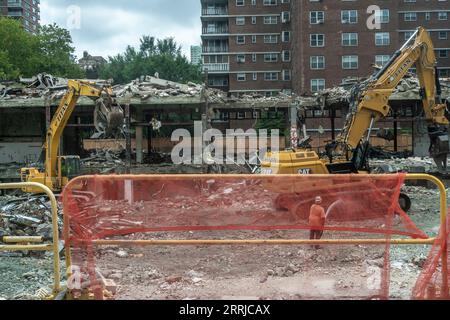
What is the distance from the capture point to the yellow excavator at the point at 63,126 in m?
14.3

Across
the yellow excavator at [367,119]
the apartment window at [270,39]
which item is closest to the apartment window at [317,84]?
the apartment window at [270,39]

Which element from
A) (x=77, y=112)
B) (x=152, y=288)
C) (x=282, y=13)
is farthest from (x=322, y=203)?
(x=282, y=13)

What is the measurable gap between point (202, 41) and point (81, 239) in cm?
6425

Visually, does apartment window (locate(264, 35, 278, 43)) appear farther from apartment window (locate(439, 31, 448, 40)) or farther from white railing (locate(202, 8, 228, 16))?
apartment window (locate(439, 31, 448, 40))

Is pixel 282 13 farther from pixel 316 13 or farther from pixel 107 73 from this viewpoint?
pixel 107 73

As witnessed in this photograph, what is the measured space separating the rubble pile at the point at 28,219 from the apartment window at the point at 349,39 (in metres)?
45.8

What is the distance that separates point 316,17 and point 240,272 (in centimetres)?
5142

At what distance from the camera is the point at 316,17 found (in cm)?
5419

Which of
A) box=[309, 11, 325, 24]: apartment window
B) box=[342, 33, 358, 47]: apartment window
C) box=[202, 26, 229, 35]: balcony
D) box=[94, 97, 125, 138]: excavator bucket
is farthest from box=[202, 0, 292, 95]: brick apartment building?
box=[94, 97, 125, 138]: excavator bucket

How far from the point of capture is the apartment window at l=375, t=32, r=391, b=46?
54.1 metres

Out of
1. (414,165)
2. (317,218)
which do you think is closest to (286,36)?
(414,165)

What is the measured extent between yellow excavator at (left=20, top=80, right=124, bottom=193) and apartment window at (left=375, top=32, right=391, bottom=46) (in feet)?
147
